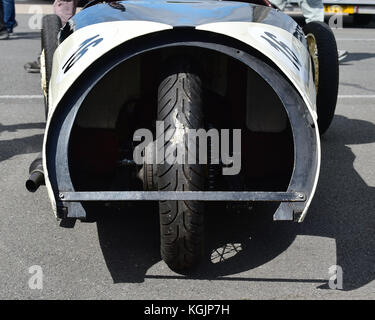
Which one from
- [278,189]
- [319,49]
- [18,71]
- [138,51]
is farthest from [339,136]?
[18,71]

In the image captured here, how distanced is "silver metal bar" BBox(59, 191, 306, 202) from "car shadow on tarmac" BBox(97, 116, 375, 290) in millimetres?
450

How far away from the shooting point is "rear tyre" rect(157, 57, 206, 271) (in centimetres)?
328

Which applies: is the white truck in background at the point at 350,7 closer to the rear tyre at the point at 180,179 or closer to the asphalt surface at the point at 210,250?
→ the asphalt surface at the point at 210,250

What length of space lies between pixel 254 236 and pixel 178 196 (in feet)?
3.05

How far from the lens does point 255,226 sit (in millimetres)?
4129

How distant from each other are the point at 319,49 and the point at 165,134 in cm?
222

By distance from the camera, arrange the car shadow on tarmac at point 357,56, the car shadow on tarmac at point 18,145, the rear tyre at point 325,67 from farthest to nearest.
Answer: the car shadow on tarmac at point 357,56, the car shadow on tarmac at point 18,145, the rear tyre at point 325,67

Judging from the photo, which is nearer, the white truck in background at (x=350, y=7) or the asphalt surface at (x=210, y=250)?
the asphalt surface at (x=210, y=250)

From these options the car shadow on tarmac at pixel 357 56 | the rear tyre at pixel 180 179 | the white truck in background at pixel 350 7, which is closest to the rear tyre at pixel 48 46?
the rear tyre at pixel 180 179

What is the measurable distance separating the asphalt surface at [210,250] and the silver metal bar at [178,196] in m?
0.44

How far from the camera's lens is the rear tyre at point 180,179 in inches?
129

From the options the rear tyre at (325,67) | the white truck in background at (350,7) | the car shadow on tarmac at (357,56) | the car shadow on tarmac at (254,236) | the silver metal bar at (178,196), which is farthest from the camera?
the white truck in background at (350,7)

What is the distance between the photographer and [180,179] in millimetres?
3277

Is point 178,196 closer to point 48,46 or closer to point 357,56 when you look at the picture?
point 48,46
